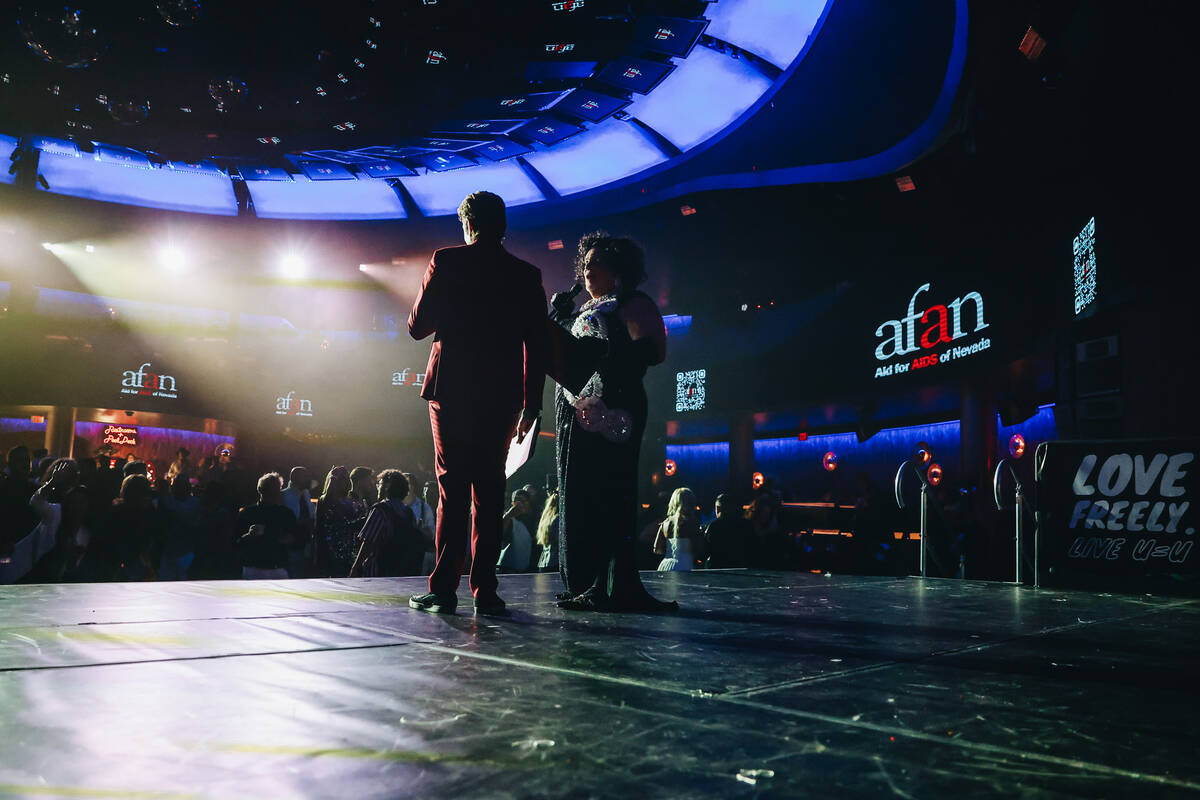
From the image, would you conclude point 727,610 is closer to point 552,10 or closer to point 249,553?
point 249,553

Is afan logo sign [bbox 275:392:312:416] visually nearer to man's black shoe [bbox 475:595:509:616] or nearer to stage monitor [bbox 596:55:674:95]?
stage monitor [bbox 596:55:674:95]

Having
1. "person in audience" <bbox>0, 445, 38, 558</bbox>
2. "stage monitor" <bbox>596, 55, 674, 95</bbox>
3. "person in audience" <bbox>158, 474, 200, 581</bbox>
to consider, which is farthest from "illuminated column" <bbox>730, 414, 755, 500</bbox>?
"person in audience" <bbox>0, 445, 38, 558</bbox>

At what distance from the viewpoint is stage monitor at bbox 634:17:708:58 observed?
26.0 feet

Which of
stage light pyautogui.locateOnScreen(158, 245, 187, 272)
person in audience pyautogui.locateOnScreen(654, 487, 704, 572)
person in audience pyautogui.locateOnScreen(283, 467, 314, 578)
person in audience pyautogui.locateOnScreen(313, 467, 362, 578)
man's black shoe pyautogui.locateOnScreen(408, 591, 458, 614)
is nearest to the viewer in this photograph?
man's black shoe pyautogui.locateOnScreen(408, 591, 458, 614)

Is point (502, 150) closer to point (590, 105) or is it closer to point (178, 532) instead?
point (590, 105)

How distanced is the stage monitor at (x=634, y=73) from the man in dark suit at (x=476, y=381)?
697cm

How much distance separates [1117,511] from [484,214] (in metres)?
3.59

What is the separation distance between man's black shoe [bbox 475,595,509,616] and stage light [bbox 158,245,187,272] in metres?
14.1

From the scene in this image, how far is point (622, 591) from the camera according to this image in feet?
8.38

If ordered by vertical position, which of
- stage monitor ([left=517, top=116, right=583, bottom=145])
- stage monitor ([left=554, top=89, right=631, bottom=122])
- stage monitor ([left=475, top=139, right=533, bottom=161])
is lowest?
stage monitor ([left=554, top=89, right=631, bottom=122])

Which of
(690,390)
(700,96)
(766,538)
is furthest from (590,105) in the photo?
(766,538)

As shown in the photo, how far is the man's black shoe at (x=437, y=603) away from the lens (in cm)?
233

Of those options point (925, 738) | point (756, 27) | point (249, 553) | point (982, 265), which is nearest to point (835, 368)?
point (982, 265)

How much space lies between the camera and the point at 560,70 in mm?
8898
